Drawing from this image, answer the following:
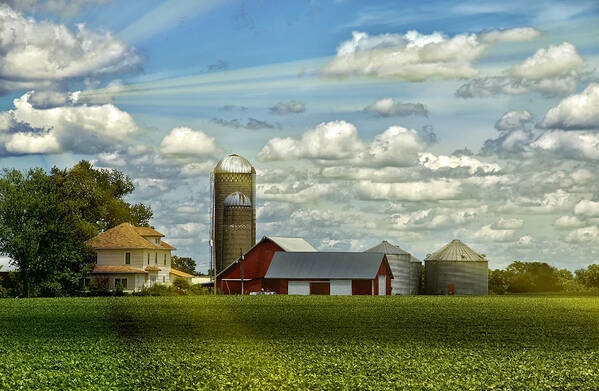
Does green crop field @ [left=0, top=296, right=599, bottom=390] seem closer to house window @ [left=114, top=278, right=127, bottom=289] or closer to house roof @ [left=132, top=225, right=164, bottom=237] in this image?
house window @ [left=114, top=278, right=127, bottom=289]

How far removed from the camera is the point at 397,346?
27.5 metres

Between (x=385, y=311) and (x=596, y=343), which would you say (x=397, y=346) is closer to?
(x=596, y=343)

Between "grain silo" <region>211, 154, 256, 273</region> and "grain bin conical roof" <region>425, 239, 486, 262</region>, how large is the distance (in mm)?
20618

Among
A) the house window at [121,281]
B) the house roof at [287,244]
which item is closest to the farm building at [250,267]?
the house roof at [287,244]

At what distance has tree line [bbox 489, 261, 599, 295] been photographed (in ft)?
326

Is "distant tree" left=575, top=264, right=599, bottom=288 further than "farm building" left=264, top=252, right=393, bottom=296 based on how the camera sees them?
Yes

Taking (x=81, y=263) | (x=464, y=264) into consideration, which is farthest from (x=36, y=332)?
(x=464, y=264)

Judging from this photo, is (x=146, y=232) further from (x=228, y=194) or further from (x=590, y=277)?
(x=590, y=277)

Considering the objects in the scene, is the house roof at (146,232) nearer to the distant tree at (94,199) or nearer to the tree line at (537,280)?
the distant tree at (94,199)

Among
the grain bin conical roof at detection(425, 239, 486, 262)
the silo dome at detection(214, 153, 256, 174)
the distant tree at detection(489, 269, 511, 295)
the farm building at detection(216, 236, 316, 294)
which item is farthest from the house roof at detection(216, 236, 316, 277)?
the distant tree at detection(489, 269, 511, 295)

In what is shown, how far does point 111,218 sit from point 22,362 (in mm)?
64855

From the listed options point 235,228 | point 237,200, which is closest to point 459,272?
point 235,228

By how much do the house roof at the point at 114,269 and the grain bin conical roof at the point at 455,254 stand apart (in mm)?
32460

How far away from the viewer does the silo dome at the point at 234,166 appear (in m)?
91.8
